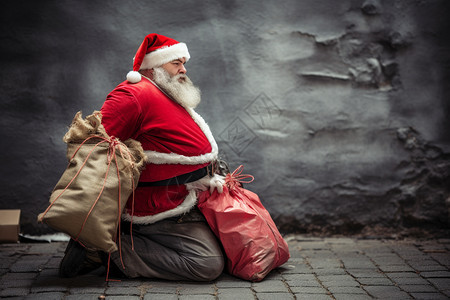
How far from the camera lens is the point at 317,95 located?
15.0 ft

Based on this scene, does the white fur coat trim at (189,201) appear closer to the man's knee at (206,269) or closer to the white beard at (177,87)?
the man's knee at (206,269)

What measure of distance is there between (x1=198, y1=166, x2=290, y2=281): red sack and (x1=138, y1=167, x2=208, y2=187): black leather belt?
14 cm

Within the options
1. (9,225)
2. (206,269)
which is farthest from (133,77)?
(9,225)

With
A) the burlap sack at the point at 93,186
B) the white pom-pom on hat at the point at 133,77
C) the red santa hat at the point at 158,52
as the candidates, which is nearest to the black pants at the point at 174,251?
the burlap sack at the point at 93,186

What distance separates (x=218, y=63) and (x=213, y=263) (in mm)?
1994

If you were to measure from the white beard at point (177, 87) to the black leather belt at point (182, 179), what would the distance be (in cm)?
48

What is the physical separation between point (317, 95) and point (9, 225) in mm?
2916

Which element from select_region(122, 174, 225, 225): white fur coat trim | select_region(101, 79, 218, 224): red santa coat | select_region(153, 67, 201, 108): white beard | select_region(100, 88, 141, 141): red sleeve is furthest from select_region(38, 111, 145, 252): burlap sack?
select_region(153, 67, 201, 108): white beard

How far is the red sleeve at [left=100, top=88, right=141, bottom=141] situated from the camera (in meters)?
3.08

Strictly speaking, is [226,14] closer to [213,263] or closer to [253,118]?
[253,118]

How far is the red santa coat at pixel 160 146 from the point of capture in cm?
319

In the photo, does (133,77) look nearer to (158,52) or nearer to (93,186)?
(158,52)

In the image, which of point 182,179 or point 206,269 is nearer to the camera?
point 206,269

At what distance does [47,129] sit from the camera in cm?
434
